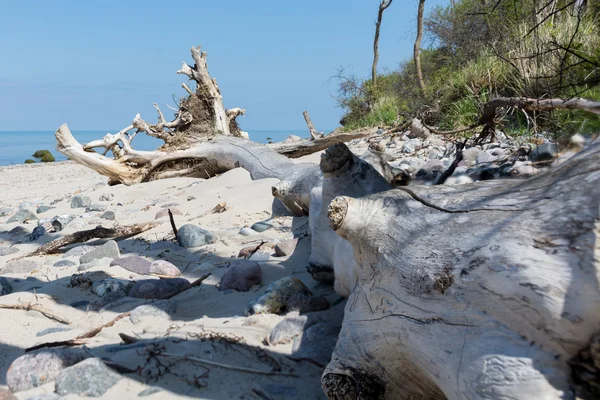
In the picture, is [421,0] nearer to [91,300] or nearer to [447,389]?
[91,300]

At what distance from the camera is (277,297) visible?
287 cm

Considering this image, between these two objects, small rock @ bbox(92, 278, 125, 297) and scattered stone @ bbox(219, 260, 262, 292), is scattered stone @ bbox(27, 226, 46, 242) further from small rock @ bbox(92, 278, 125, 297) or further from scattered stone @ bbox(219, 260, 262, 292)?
scattered stone @ bbox(219, 260, 262, 292)

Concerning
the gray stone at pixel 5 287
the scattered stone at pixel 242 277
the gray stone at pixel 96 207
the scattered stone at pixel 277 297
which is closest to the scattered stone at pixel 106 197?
the gray stone at pixel 96 207

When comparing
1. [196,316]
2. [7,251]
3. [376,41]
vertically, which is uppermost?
[376,41]

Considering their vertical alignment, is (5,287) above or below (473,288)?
below

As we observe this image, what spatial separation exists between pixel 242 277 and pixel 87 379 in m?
1.36

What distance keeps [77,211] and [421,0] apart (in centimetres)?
1159

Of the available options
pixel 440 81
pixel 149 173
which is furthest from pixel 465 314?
pixel 440 81

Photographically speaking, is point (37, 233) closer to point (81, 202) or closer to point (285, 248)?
point (81, 202)

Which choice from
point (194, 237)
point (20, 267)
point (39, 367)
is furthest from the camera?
point (194, 237)

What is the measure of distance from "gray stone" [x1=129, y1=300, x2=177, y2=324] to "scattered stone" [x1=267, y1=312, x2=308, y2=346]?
760 mm

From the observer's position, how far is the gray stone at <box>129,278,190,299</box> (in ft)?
10.7

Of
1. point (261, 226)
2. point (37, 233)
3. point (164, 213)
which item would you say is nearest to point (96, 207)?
point (37, 233)

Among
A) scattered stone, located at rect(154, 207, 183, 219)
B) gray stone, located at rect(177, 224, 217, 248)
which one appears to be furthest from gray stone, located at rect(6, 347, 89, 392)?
scattered stone, located at rect(154, 207, 183, 219)
